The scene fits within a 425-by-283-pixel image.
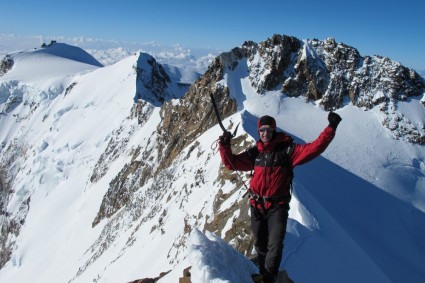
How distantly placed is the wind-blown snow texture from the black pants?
23.3 inches

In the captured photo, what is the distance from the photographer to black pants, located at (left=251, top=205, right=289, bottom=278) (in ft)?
27.5

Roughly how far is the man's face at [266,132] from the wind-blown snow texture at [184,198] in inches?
107

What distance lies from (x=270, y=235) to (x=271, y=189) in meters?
0.98

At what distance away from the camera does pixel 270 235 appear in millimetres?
8531

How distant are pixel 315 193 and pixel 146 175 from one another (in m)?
25.3

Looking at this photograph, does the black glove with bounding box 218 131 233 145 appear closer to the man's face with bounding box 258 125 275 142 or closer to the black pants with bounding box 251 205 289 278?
the man's face with bounding box 258 125 275 142

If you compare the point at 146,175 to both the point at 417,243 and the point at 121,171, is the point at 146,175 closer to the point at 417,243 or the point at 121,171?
the point at 121,171

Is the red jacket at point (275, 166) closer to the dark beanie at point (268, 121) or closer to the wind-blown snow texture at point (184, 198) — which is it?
the dark beanie at point (268, 121)

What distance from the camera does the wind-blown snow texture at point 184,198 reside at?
1428cm

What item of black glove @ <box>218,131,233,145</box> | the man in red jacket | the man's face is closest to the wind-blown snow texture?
the man in red jacket

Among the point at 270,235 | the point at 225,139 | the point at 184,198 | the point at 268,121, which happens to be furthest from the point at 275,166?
the point at 184,198

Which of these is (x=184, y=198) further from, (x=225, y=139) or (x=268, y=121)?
(x=268, y=121)

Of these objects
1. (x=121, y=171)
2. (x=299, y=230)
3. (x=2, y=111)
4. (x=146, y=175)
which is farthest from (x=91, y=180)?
(x=2, y=111)

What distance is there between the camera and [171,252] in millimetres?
23234
